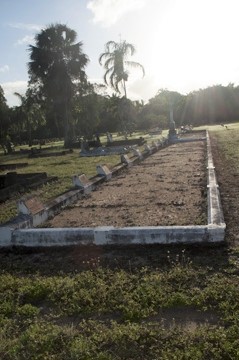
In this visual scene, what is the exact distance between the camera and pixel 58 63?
110 ft

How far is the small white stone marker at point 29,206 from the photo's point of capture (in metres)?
6.64

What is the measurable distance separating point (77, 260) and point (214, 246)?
192cm

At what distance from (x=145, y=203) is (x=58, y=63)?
28.7 meters

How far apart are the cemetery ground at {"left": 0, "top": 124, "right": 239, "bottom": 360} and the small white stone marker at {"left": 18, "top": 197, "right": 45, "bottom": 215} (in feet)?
4.11

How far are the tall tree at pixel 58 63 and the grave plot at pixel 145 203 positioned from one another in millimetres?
23776

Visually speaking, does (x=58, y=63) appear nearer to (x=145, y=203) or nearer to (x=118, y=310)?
(x=145, y=203)

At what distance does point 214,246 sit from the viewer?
5.08m

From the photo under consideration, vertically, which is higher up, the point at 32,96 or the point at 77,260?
the point at 32,96

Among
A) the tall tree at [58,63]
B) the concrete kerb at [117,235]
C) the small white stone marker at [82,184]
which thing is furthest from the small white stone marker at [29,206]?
the tall tree at [58,63]

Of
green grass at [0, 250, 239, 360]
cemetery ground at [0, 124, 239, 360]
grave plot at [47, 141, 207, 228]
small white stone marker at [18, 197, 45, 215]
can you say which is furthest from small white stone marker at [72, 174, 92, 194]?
green grass at [0, 250, 239, 360]

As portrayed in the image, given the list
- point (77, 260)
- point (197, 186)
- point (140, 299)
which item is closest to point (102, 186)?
point (197, 186)

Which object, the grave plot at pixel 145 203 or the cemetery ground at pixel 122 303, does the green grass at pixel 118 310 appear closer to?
the cemetery ground at pixel 122 303

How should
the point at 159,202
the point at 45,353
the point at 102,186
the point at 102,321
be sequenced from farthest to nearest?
the point at 102,186
the point at 159,202
the point at 102,321
the point at 45,353

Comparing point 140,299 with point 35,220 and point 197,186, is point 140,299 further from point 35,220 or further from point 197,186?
point 197,186
